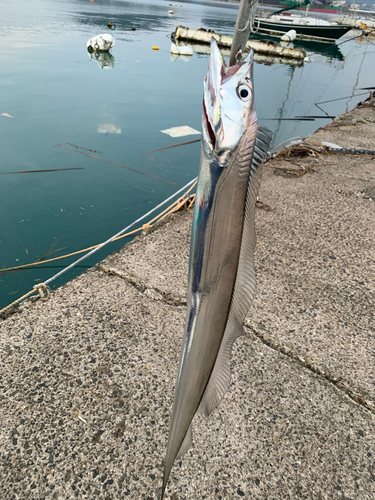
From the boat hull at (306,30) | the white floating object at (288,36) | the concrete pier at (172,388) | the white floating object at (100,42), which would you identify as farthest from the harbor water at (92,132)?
the boat hull at (306,30)

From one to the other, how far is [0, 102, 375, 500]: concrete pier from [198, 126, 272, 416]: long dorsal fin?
2.26ft

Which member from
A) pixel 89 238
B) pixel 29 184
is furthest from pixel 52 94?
pixel 89 238

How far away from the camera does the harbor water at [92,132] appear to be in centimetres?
465

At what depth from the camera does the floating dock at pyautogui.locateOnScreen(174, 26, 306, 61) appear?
2365 centimetres

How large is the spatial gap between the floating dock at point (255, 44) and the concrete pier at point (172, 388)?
2436 cm

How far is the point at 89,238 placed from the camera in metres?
4.62

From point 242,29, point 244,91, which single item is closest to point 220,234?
point 244,91

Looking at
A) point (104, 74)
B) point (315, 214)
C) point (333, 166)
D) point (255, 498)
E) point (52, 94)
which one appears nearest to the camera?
point (255, 498)

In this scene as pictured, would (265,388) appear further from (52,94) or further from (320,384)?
(52,94)

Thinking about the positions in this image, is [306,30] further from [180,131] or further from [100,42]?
[180,131]

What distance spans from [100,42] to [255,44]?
43.9 ft

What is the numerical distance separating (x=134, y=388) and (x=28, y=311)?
1.00 metres

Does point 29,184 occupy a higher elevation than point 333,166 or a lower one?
lower

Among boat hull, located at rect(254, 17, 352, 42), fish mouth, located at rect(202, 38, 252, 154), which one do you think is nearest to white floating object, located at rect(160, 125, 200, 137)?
fish mouth, located at rect(202, 38, 252, 154)
